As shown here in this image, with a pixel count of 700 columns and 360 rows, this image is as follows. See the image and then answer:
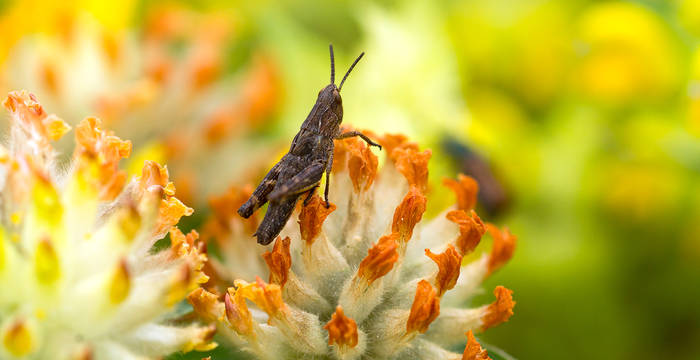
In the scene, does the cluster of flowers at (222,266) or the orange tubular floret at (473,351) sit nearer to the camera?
the cluster of flowers at (222,266)

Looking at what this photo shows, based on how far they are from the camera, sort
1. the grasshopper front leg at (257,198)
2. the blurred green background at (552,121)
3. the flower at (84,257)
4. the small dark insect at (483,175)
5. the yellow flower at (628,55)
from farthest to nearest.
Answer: the yellow flower at (628,55)
the blurred green background at (552,121)
the small dark insect at (483,175)
the grasshopper front leg at (257,198)
the flower at (84,257)

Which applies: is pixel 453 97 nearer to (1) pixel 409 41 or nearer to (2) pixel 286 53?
(1) pixel 409 41

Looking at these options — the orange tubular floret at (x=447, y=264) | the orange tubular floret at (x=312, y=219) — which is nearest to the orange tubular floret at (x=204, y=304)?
the orange tubular floret at (x=312, y=219)

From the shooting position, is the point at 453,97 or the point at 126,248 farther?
the point at 453,97

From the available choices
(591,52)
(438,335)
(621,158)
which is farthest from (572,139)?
(438,335)

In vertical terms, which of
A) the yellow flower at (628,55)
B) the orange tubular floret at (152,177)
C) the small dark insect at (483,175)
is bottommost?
the orange tubular floret at (152,177)

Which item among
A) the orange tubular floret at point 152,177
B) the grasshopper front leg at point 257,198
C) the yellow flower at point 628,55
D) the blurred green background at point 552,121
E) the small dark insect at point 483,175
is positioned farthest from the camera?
the yellow flower at point 628,55

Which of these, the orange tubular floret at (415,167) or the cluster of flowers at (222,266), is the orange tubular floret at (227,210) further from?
the orange tubular floret at (415,167)
